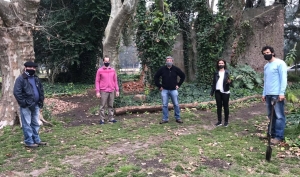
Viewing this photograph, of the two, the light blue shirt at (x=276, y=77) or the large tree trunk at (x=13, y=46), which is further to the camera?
the large tree trunk at (x=13, y=46)

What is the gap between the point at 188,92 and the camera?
1282cm

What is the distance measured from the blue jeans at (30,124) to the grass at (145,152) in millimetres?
253

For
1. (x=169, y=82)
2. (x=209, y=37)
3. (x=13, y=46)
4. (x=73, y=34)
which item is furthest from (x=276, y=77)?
(x=73, y=34)

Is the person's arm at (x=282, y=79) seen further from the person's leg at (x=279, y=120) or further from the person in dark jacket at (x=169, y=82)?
the person in dark jacket at (x=169, y=82)

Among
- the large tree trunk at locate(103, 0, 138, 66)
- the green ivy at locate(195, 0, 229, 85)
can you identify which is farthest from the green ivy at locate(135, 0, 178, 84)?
the large tree trunk at locate(103, 0, 138, 66)

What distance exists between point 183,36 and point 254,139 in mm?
12730

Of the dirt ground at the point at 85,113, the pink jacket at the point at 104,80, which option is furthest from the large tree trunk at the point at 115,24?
the dirt ground at the point at 85,113

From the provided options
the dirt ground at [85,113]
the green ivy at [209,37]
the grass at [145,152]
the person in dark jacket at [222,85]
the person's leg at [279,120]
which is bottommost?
the grass at [145,152]

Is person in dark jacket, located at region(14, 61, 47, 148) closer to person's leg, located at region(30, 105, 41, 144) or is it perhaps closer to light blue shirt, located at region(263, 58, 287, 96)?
person's leg, located at region(30, 105, 41, 144)

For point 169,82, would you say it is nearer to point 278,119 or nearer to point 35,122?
point 278,119

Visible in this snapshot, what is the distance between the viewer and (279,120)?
613 centimetres

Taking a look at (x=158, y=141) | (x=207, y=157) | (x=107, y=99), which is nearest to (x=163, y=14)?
(x=107, y=99)

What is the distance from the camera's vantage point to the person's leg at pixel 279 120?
20.0ft

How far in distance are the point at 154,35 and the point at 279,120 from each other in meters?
7.10
